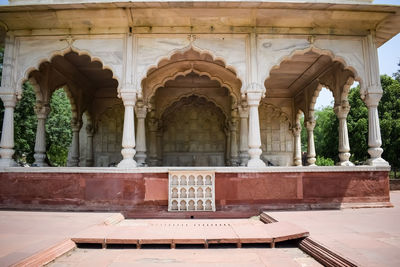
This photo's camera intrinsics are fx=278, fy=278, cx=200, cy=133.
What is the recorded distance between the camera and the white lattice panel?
6.39 m

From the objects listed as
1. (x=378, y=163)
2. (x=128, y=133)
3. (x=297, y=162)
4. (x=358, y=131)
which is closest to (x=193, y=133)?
(x=297, y=162)

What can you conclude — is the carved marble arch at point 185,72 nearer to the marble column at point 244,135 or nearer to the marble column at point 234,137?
the marble column at point 244,135

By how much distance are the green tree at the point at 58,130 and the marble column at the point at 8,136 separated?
15.7m

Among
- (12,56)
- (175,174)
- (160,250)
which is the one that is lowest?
(160,250)

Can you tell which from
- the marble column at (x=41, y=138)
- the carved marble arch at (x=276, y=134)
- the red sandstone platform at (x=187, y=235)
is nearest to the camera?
the red sandstone platform at (x=187, y=235)

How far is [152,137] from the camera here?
11617 millimetres

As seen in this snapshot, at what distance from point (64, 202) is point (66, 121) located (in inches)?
721

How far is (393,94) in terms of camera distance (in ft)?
63.2

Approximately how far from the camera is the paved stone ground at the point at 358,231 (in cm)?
312

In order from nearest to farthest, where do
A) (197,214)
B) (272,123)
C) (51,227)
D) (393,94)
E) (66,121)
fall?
(51,227) < (197,214) < (272,123) < (393,94) < (66,121)

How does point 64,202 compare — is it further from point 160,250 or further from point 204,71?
point 204,71

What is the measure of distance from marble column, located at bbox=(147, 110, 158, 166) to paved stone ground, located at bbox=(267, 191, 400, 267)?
256 inches

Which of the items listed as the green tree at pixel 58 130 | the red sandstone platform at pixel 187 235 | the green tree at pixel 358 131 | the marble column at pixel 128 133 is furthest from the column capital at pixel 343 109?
the green tree at pixel 58 130

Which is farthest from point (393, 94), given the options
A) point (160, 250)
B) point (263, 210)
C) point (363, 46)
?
point (160, 250)
